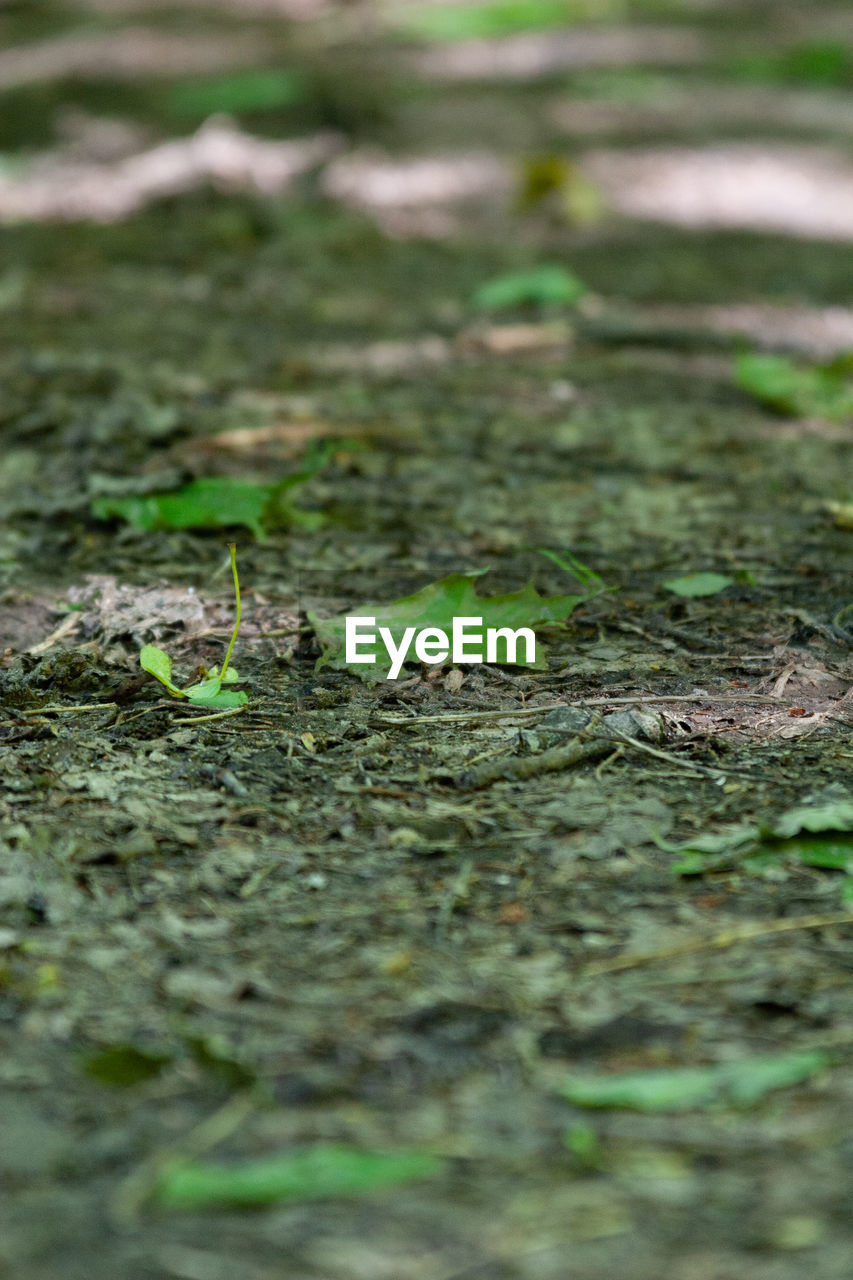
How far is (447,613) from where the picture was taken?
1.97 meters

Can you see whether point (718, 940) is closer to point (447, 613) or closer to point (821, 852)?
point (821, 852)

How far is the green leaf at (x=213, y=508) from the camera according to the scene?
7.75 feet

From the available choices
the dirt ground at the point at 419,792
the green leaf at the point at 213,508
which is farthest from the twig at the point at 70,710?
the green leaf at the point at 213,508

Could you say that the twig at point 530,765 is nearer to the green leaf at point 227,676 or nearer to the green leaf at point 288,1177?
the green leaf at point 227,676

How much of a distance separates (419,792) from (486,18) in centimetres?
614

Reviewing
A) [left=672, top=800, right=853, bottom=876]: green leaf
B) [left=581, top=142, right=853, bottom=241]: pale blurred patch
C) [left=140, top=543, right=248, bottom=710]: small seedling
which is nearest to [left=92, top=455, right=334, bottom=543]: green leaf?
[left=140, top=543, right=248, bottom=710]: small seedling

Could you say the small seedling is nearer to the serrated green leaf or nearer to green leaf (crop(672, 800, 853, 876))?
the serrated green leaf

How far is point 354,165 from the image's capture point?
4840mm

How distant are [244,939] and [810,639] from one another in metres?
1.02

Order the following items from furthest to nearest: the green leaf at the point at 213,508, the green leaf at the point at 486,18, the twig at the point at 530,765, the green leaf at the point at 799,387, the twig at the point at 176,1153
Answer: the green leaf at the point at 486,18, the green leaf at the point at 799,387, the green leaf at the point at 213,508, the twig at the point at 530,765, the twig at the point at 176,1153

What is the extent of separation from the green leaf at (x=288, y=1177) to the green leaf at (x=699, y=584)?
1244 millimetres

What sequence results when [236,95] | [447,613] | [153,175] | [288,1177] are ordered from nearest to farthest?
[288,1177] → [447,613] → [153,175] → [236,95]

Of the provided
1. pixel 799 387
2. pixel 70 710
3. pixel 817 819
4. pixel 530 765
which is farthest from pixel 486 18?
pixel 817 819

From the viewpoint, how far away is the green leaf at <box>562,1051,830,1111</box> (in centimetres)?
114
